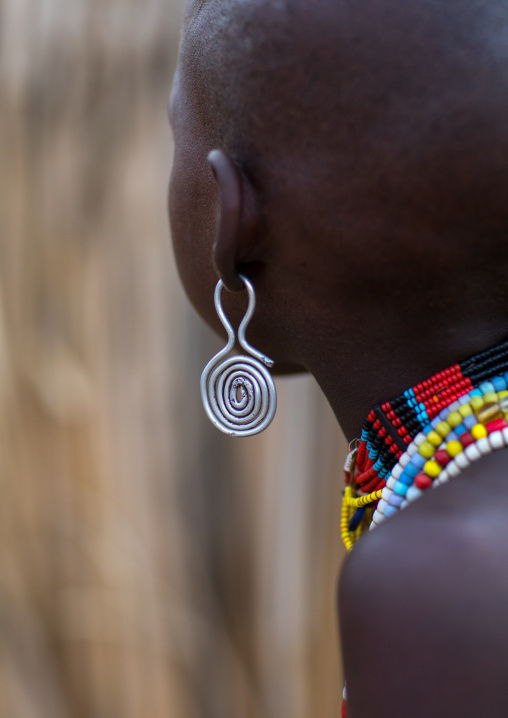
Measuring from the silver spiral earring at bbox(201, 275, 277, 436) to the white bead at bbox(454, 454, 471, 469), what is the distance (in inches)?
9.0

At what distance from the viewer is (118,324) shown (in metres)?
2.33

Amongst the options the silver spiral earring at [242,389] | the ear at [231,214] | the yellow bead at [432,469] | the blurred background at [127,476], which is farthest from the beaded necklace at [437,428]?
the blurred background at [127,476]

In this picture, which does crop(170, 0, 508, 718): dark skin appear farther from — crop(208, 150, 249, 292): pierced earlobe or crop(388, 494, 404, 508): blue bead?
crop(388, 494, 404, 508): blue bead

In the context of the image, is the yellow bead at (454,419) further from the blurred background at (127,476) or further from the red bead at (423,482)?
the blurred background at (127,476)

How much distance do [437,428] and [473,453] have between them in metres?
0.06

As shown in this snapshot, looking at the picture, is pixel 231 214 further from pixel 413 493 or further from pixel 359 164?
pixel 413 493

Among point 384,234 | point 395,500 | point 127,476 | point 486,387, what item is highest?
point 384,234

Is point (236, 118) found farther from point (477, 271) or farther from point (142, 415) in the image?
point (142, 415)

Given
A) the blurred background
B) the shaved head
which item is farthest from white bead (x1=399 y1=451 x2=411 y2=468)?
the blurred background

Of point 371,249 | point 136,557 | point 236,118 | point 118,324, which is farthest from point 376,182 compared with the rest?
point 136,557

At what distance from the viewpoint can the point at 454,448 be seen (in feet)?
2.59

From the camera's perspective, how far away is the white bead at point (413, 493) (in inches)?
32.1

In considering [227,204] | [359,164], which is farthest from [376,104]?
[227,204]

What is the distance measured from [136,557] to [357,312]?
1688mm
